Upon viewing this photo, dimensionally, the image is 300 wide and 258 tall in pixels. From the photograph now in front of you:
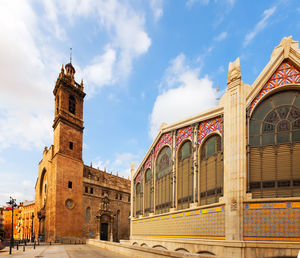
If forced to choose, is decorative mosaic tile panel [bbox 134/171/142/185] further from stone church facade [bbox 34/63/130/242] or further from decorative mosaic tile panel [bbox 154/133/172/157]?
stone church facade [bbox 34/63/130/242]

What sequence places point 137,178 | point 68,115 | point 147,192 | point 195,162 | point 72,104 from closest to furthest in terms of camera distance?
point 195,162 → point 147,192 → point 137,178 → point 68,115 → point 72,104

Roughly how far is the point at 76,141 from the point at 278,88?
41663 mm

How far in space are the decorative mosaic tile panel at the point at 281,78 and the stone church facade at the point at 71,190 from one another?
3815 cm

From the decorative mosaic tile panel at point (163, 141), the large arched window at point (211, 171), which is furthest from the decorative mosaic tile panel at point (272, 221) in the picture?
the decorative mosaic tile panel at point (163, 141)

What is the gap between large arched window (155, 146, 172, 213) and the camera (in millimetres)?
26031

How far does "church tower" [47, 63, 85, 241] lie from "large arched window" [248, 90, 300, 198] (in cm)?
3703

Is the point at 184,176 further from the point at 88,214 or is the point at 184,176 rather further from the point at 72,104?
the point at 72,104

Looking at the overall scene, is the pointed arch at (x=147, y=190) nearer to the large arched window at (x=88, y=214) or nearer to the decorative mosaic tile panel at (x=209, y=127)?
the decorative mosaic tile panel at (x=209, y=127)

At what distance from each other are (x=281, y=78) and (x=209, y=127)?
20.4 ft

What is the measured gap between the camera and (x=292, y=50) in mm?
17484

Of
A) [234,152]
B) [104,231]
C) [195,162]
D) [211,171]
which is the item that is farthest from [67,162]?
[234,152]

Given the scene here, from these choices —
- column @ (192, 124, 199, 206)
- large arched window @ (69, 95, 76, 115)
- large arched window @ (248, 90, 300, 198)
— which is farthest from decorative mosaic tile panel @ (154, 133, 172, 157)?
large arched window @ (69, 95, 76, 115)

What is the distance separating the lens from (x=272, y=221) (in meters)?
16.2

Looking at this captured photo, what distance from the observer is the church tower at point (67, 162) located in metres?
46.1
